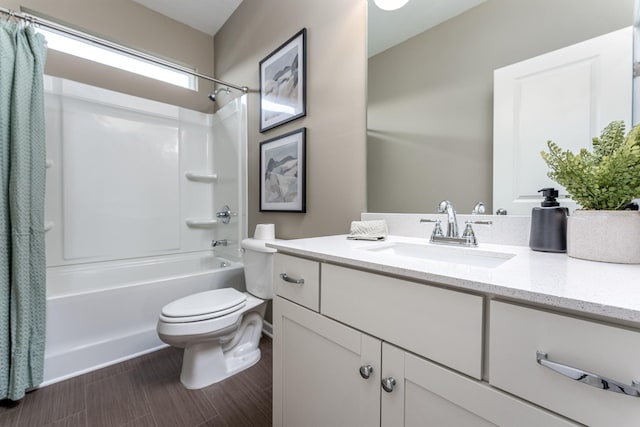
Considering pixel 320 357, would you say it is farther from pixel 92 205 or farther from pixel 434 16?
pixel 92 205

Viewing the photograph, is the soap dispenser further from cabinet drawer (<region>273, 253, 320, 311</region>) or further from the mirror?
cabinet drawer (<region>273, 253, 320, 311</region>)

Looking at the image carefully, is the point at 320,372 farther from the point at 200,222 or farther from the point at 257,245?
the point at 200,222

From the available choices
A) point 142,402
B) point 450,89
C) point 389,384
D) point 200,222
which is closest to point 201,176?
point 200,222

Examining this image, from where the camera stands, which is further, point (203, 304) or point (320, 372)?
point (203, 304)

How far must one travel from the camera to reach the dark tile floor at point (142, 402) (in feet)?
4.12

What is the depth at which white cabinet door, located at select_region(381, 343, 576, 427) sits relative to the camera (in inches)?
19.3

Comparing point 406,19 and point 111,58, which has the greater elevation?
point 111,58

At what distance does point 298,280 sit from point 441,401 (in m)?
0.52

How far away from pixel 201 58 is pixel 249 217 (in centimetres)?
182

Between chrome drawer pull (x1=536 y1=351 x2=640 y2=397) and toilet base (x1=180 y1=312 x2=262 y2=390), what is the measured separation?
4.91 ft

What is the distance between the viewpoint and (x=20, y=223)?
1.38 m

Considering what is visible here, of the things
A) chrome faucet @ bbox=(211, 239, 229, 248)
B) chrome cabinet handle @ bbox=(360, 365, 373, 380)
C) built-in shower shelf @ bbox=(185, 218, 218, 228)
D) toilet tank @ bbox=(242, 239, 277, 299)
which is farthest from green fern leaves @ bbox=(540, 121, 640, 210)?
built-in shower shelf @ bbox=(185, 218, 218, 228)

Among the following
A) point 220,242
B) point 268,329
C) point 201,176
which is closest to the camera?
point 268,329

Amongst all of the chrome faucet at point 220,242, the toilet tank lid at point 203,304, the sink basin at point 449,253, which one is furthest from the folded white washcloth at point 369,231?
the chrome faucet at point 220,242
